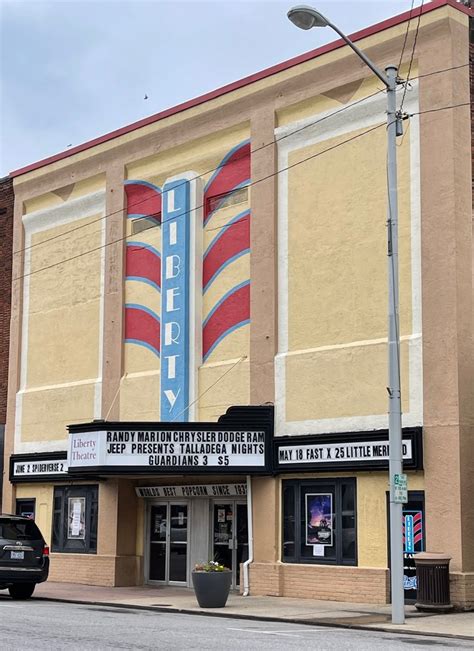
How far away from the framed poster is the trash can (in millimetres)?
Answer: 11199

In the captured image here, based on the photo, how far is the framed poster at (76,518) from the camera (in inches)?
1084

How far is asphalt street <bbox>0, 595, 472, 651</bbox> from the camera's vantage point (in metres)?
13.5

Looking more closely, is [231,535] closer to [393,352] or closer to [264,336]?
[264,336]

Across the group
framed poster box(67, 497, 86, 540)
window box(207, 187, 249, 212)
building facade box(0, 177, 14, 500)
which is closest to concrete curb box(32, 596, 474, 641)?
framed poster box(67, 497, 86, 540)

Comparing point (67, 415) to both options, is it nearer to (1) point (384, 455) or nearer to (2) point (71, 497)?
(2) point (71, 497)

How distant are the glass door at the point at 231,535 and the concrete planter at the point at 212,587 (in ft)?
13.4

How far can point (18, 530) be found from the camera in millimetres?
21531

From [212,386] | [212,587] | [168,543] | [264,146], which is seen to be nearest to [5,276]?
[212,386]

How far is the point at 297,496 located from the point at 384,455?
8.98 ft

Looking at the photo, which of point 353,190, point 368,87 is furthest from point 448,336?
point 368,87

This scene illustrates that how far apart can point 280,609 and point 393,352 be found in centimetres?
545

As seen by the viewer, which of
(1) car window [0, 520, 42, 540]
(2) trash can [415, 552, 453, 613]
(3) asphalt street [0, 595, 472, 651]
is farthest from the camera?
(1) car window [0, 520, 42, 540]

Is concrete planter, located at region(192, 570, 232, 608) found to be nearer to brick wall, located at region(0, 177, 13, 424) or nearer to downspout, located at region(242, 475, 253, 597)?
downspout, located at region(242, 475, 253, 597)

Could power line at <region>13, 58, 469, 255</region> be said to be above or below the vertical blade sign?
above
